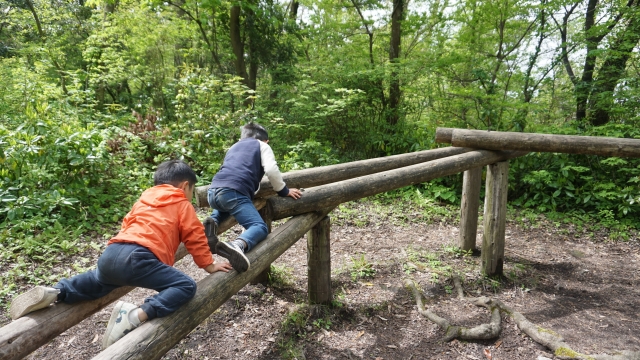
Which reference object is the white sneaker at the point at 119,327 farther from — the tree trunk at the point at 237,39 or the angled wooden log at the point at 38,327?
the tree trunk at the point at 237,39

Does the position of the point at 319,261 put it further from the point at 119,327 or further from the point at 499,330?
the point at 119,327

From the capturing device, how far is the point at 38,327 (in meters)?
1.76

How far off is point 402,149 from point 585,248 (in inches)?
172

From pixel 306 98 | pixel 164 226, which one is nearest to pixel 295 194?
pixel 164 226

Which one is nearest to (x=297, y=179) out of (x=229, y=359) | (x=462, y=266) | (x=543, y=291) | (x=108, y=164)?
(x=229, y=359)

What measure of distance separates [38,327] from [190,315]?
0.69 m

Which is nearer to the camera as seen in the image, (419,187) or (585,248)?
(585,248)

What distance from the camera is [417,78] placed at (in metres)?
9.26

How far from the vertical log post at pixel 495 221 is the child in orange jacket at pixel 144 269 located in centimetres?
396

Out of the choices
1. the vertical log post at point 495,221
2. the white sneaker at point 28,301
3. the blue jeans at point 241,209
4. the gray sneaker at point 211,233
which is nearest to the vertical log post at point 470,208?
the vertical log post at point 495,221

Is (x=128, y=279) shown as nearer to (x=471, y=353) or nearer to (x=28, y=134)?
(x=471, y=353)

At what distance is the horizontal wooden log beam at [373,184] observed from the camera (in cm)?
320

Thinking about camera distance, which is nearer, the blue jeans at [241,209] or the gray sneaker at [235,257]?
the gray sneaker at [235,257]

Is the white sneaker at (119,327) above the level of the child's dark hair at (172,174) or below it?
below
